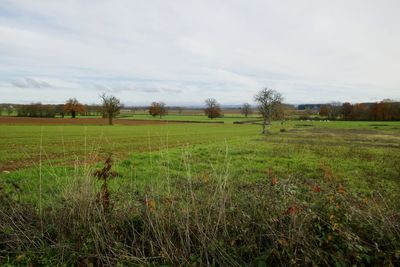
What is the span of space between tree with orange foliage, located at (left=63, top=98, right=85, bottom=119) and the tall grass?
127 meters

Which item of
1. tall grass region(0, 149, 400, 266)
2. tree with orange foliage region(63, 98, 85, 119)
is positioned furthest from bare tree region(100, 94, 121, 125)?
tall grass region(0, 149, 400, 266)

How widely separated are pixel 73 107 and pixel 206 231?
131 metres

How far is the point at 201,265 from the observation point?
450 centimetres

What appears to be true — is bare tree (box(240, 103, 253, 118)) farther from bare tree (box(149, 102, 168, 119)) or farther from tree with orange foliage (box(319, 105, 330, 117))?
bare tree (box(149, 102, 168, 119))

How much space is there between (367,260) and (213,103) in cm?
14699

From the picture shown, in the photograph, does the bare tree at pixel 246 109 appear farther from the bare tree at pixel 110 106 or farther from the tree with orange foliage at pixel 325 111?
the bare tree at pixel 110 106

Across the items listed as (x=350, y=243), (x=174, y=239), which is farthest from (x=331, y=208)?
(x=174, y=239)

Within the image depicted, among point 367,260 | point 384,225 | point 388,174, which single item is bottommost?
point 388,174

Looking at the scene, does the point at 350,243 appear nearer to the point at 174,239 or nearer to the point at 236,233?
the point at 236,233

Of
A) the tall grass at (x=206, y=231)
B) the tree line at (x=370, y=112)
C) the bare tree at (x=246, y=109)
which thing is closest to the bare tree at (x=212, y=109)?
the bare tree at (x=246, y=109)

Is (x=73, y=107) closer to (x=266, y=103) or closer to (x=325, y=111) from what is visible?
(x=266, y=103)

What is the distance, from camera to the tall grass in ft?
14.4

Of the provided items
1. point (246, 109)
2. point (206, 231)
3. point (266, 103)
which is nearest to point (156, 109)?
point (246, 109)

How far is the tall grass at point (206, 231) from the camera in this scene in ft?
14.4
